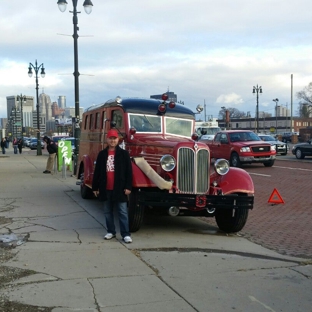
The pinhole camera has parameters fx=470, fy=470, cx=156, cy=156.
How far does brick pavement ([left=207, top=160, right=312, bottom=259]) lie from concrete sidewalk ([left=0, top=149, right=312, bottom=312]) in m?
0.42

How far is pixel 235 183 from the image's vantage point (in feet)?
26.6

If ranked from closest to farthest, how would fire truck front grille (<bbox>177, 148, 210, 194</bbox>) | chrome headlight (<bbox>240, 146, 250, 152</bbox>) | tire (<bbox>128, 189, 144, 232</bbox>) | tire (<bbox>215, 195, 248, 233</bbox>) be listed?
tire (<bbox>128, 189, 144, 232</bbox>)
fire truck front grille (<bbox>177, 148, 210, 194</bbox>)
tire (<bbox>215, 195, 248, 233</bbox>)
chrome headlight (<bbox>240, 146, 250, 152</bbox>)

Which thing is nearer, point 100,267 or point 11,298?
point 11,298

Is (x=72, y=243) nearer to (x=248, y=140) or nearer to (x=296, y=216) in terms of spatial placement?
(x=296, y=216)

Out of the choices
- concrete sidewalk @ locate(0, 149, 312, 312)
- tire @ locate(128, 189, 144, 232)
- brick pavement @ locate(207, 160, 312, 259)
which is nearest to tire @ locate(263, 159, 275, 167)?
brick pavement @ locate(207, 160, 312, 259)

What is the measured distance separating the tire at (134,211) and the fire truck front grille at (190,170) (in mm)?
739

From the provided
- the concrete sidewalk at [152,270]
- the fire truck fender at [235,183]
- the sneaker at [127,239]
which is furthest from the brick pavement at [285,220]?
the sneaker at [127,239]

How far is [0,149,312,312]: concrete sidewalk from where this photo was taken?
492 cm

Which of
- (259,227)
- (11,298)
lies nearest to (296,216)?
(259,227)

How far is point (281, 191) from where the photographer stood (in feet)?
47.2

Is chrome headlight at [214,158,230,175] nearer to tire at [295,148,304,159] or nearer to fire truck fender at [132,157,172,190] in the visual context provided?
fire truck fender at [132,157,172,190]

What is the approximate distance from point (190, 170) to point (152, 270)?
233cm

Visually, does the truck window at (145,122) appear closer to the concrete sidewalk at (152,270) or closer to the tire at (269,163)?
the concrete sidewalk at (152,270)

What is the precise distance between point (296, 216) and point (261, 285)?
5.04 metres
